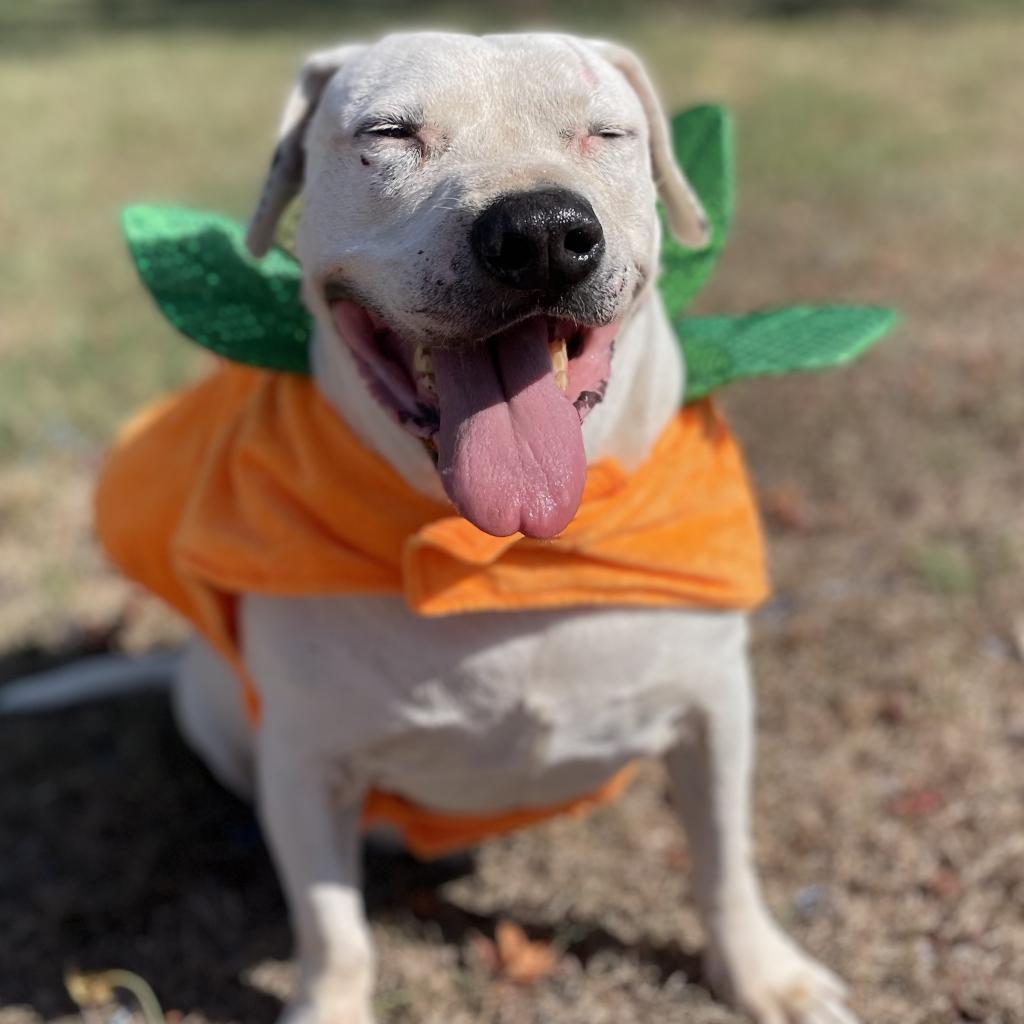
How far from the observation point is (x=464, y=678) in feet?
7.30

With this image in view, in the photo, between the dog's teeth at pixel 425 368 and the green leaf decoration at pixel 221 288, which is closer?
the dog's teeth at pixel 425 368

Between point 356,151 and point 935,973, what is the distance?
6.59 ft

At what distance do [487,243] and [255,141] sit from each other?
32.5 ft

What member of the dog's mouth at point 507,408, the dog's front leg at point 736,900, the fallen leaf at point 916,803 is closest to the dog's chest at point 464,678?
the dog's front leg at point 736,900

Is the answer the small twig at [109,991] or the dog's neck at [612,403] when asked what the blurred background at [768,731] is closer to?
the small twig at [109,991]

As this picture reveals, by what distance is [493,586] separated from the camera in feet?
7.13

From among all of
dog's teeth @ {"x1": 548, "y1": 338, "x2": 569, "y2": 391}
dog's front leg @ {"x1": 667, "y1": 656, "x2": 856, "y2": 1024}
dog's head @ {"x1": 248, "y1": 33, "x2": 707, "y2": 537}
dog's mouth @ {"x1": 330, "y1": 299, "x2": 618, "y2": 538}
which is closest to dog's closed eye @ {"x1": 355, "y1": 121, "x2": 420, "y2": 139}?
dog's head @ {"x1": 248, "y1": 33, "x2": 707, "y2": 537}

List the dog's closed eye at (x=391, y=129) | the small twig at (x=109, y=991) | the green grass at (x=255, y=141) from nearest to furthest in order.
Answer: the dog's closed eye at (x=391, y=129)
the small twig at (x=109, y=991)
the green grass at (x=255, y=141)

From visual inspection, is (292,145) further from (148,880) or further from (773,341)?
(148,880)

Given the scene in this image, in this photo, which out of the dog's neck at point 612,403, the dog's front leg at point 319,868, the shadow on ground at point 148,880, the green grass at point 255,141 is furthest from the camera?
the green grass at point 255,141

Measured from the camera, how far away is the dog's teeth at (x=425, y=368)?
77.0 inches

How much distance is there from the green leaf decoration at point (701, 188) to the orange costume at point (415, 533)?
260 millimetres

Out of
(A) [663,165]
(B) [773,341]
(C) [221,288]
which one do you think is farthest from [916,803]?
(C) [221,288]

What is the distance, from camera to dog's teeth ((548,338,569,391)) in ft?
6.42
